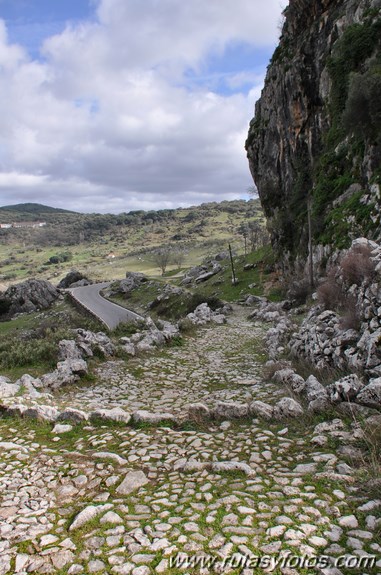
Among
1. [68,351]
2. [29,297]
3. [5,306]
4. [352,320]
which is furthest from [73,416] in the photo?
[5,306]

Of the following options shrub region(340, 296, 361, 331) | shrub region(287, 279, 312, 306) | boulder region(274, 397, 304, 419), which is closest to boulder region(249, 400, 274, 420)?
boulder region(274, 397, 304, 419)

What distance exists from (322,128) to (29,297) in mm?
55031

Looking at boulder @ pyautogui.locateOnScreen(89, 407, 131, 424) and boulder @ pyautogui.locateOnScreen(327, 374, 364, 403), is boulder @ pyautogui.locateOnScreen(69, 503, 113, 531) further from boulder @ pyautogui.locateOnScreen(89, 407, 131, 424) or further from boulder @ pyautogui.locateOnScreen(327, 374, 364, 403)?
boulder @ pyautogui.locateOnScreen(327, 374, 364, 403)

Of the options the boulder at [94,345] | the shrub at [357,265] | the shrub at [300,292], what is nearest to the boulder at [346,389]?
the shrub at [357,265]

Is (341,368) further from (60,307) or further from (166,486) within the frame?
(60,307)

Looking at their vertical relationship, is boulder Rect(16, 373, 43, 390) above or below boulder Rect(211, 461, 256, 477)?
below

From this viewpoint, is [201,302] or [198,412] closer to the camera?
[198,412]

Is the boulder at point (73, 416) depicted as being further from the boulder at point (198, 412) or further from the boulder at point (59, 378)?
the boulder at point (59, 378)

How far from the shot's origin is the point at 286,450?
5898mm

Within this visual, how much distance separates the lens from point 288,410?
7.34 meters

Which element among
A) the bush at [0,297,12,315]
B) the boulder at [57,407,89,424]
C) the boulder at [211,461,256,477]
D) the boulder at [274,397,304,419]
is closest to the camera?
the boulder at [211,461,256,477]

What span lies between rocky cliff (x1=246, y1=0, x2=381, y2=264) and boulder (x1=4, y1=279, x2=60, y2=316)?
4361 cm

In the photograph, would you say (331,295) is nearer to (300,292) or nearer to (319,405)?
(319,405)

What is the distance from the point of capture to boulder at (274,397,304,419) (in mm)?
7266
